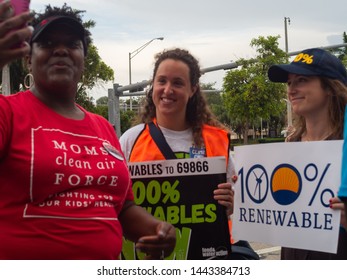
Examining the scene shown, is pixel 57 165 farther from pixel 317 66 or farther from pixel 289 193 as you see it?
pixel 317 66

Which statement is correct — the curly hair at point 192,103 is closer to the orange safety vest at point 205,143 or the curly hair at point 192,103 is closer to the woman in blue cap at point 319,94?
the orange safety vest at point 205,143

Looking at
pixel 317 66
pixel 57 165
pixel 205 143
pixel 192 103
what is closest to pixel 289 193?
pixel 205 143

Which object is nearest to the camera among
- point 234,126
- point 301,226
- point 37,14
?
point 37,14

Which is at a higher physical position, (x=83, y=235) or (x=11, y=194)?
(x=11, y=194)

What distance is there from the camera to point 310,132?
295cm

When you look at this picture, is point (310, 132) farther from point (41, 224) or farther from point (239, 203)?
point (41, 224)

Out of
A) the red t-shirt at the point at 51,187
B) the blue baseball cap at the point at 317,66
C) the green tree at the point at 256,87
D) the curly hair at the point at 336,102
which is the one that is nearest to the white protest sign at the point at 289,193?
the curly hair at the point at 336,102

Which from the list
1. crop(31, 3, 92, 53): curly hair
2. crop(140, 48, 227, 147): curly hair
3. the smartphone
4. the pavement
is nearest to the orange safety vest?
crop(140, 48, 227, 147): curly hair

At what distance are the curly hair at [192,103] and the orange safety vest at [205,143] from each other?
77 mm

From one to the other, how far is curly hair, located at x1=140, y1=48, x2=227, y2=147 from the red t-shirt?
1.17 m

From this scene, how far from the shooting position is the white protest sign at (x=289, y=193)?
8.60 ft

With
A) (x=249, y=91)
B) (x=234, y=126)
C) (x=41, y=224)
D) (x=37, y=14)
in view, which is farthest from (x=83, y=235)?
(x=234, y=126)

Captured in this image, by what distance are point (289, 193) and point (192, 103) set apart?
94 cm

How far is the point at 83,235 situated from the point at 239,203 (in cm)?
126
